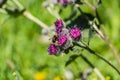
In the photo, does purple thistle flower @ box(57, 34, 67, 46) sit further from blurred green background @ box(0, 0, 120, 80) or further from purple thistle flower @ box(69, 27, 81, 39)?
blurred green background @ box(0, 0, 120, 80)

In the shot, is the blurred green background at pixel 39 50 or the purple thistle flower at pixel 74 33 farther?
the blurred green background at pixel 39 50

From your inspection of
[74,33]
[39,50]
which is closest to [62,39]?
[74,33]

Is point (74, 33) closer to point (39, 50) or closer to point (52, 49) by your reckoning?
point (52, 49)

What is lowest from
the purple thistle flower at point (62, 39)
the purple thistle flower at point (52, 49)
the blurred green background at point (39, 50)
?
the purple thistle flower at point (62, 39)

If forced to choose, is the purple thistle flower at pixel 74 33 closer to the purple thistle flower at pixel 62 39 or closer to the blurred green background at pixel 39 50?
the purple thistle flower at pixel 62 39

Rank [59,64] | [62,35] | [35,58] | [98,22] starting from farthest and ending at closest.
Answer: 1. [35,58]
2. [59,64]
3. [98,22]
4. [62,35]

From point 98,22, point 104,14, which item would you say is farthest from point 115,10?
point 98,22

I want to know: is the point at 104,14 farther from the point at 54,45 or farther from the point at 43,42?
the point at 54,45

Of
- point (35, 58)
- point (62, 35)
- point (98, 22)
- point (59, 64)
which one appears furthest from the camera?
point (35, 58)

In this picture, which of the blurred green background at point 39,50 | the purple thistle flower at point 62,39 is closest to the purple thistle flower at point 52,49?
the purple thistle flower at point 62,39
